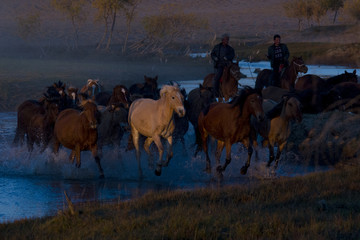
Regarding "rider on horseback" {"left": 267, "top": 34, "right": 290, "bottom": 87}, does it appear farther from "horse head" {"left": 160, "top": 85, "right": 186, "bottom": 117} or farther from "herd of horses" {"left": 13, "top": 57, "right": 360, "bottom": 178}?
"horse head" {"left": 160, "top": 85, "right": 186, "bottom": 117}

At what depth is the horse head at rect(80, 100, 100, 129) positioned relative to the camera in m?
11.4

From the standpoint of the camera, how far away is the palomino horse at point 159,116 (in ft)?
37.4

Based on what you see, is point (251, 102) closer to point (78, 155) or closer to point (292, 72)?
point (78, 155)

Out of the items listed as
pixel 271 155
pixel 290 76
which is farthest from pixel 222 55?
pixel 271 155

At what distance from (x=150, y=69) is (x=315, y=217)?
3910 centimetres

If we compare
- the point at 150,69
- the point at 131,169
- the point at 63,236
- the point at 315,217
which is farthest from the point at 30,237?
the point at 150,69

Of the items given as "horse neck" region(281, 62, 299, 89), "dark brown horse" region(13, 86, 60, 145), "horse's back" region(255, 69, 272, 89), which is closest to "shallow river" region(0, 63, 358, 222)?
"dark brown horse" region(13, 86, 60, 145)

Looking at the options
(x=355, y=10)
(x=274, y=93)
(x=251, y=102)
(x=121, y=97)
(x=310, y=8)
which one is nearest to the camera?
(x=251, y=102)

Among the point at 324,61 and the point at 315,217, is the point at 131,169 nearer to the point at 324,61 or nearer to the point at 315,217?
the point at 315,217

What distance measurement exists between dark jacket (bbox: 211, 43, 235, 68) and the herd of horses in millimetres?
2253

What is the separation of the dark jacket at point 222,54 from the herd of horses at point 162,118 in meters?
2.25

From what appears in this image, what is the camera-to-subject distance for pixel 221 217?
7.57 metres

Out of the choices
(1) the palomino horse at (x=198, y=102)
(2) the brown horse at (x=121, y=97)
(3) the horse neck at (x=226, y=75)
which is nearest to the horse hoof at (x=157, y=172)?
(2) the brown horse at (x=121, y=97)

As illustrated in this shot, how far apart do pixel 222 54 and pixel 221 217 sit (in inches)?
421
